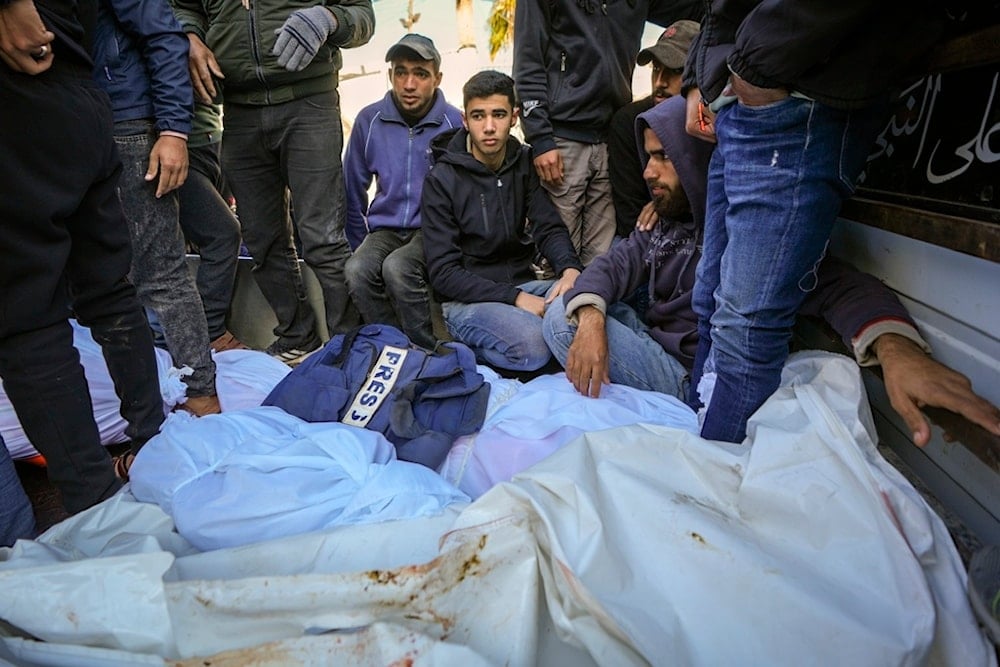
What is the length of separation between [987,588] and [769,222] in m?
0.74

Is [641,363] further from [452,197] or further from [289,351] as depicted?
[289,351]

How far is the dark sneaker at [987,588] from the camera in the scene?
806mm

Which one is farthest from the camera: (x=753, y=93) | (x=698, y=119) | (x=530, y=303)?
(x=530, y=303)

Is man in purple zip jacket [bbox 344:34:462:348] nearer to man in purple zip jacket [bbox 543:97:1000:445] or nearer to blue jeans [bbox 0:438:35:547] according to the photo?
man in purple zip jacket [bbox 543:97:1000:445]

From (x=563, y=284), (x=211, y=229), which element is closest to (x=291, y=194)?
(x=211, y=229)

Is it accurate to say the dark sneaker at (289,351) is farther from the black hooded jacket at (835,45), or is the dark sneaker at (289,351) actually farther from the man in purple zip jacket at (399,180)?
the black hooded jacket at (835,45)

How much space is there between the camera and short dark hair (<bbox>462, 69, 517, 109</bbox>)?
257 centimetres

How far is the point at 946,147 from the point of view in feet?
4.13

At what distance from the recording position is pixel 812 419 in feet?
3.78

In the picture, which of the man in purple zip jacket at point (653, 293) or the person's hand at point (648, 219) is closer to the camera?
the man in purple zip jacket at point (653, 293)

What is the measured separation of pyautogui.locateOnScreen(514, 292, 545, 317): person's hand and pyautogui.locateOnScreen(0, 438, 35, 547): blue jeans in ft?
5.53

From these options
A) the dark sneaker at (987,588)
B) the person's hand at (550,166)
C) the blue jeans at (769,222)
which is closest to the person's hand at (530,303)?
the person's hand at (550,166)

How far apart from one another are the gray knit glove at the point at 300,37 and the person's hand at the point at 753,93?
1690 mm

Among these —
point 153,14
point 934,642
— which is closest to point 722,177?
point 934,642
